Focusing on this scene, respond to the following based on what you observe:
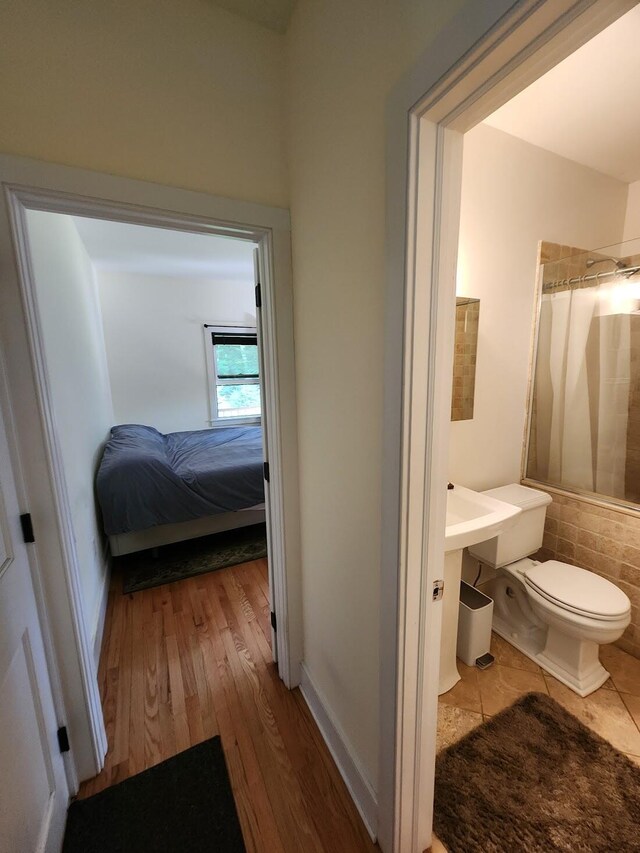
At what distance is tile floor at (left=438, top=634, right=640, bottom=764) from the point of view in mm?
1419

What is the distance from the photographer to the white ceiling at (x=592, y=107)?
127 centimetres

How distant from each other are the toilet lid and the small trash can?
0.26 m

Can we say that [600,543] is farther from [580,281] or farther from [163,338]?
[163,338]

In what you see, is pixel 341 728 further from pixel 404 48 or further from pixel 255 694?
pixel 404 48

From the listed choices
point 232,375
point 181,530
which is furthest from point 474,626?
point 232,375

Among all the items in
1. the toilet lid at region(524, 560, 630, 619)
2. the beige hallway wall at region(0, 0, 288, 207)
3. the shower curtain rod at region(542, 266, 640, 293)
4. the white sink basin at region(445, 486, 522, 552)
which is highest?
the beige hallway wall at region(0, 0, 288, 207)

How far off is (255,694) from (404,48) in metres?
2.28

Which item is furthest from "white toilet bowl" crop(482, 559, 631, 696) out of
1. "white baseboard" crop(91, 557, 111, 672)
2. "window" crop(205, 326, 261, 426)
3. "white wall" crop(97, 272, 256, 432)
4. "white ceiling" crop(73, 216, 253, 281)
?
"white wall" crop(97, 272, 256, 432)

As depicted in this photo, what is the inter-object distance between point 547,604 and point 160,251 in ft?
13.0

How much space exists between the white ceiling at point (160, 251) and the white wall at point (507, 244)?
164 cm

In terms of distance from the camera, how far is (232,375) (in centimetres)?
491

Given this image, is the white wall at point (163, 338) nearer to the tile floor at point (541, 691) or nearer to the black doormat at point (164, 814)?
the black doormat at point (164, 814)

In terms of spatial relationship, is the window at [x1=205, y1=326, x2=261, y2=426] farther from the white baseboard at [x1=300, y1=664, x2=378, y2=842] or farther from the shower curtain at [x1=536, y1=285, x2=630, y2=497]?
the white baseboard at [x1=300, y1=664, x2=378, y2=842]

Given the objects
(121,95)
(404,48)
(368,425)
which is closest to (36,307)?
(121,95)
